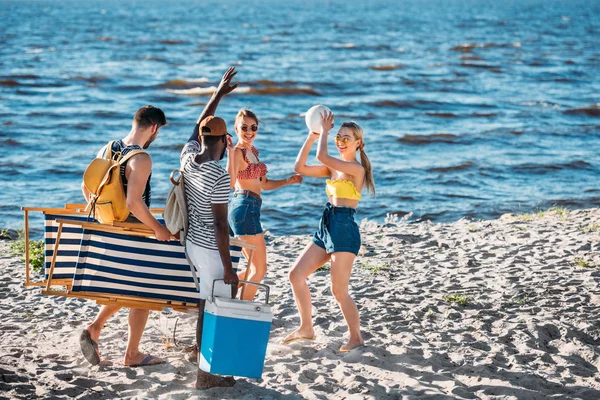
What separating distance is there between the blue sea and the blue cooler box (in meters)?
6.69

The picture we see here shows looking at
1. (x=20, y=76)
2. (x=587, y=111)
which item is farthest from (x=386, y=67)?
(x=20, y=76)

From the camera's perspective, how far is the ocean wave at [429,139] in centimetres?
1841

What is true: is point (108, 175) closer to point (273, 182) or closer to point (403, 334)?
point (273, 182)

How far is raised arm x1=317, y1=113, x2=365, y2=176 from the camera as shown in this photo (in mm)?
5305

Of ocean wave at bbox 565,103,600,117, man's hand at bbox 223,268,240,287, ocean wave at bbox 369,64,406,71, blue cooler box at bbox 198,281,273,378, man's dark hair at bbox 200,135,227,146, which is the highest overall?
ocean wave at bbox 369,64,406,71

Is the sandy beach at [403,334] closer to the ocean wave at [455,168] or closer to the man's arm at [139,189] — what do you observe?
the man's arm at [139,189]

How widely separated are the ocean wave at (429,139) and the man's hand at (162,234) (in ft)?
45.8

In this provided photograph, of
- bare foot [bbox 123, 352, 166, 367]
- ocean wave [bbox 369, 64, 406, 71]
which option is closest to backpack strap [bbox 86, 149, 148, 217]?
bare foot [bbox 123, 352, 166, 367]

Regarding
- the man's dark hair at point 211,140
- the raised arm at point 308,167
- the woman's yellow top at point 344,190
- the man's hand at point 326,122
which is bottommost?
the woman's yellow top at point 344,190

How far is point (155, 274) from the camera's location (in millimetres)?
5094

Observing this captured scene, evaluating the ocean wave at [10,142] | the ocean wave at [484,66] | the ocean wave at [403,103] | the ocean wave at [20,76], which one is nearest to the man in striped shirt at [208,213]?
the ocean wave at [10,142]

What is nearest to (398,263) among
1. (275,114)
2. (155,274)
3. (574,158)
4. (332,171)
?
(332,171)

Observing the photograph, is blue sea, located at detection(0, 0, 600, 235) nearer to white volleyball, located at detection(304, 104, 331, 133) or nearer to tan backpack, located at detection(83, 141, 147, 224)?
white volleyball, located at detection(304, 104, 331, 133)

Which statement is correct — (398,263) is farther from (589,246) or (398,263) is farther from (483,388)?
(483,388)
